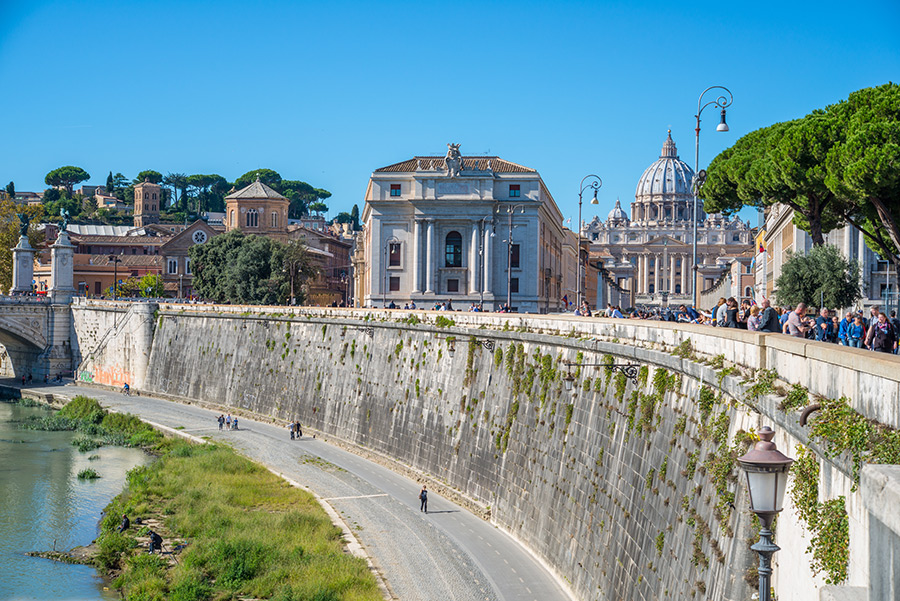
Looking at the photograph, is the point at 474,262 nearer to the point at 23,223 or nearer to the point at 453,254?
the point at 453,254

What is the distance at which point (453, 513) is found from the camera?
87.2 feet

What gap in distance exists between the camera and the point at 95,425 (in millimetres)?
45531

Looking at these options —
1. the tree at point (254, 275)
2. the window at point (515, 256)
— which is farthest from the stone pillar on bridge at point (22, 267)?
the window at point (515, 256)

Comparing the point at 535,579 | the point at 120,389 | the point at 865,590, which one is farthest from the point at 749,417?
the point at 120,389

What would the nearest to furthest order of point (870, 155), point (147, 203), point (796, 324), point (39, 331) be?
point (796, 324) < point (870, 155) < point (39, 331) < point (147, 203)

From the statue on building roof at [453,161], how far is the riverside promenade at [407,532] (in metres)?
21.8

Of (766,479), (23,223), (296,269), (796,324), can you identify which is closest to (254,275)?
(296,269)

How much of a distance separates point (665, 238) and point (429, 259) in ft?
386

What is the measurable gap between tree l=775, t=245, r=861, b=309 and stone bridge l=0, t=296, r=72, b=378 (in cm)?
4521

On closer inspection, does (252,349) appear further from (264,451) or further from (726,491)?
(726,491)

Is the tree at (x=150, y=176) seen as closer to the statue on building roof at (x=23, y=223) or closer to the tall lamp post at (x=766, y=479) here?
the statue on building roof at (x=23, y=223)

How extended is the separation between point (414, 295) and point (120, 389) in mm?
17602

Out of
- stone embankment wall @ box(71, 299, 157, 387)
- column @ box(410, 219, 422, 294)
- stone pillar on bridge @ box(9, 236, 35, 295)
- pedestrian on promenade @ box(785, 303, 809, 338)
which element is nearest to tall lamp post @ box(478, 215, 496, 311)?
column @ box(410, 219, 422, 294)

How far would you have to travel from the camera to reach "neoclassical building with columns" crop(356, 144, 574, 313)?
5622cm
